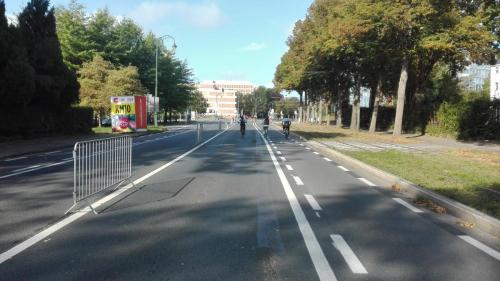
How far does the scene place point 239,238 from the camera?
611cm

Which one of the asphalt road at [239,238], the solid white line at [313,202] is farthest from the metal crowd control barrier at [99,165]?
the solid white line at [313,202]

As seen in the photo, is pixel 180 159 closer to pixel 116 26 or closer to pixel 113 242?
pixel 113 242

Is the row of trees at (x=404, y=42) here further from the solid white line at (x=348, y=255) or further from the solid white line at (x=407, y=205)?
the solid white line at (x=348, y=255)

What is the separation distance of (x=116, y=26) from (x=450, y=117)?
4382 centimetres

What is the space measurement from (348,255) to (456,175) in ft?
25.3

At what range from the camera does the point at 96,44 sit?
56.4 metres

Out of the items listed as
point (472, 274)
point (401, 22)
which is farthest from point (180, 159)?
point (401, 22)

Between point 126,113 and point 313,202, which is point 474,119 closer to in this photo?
point 126,113

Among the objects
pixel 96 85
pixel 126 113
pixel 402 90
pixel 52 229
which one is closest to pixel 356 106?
pixel 402 90

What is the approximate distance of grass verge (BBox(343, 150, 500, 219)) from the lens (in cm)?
862

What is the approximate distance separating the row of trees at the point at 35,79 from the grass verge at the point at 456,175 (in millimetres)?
17124

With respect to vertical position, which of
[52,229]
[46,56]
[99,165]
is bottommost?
[52,229]

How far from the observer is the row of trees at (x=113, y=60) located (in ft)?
165

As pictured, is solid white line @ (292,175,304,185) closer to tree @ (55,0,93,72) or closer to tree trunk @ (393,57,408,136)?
tree trunk @ (393,57,408,136)
